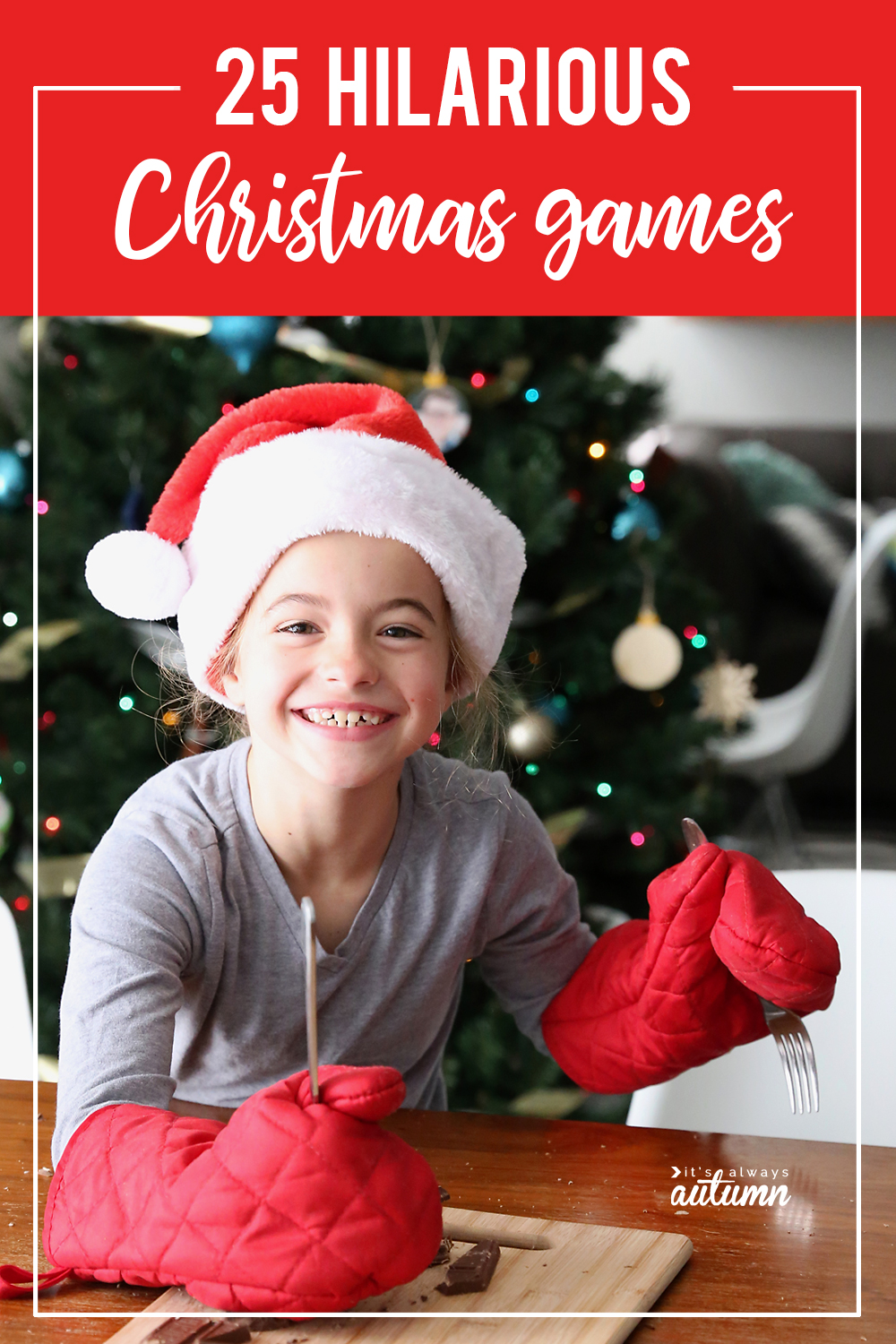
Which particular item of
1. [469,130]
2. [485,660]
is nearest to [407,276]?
[469,130]

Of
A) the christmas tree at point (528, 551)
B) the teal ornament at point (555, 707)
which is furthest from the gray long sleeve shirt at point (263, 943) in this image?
the teal ornament at point (555, 707)

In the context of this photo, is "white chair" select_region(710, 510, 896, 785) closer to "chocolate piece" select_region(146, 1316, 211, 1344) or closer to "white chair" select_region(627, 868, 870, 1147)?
"white chair" select_region(627, 868, 870, 1147)

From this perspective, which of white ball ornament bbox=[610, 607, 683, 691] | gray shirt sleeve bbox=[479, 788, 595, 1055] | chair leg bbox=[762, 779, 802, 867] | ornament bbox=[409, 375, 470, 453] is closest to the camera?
gray shirt sleeve bbox=[479, 788, 595, 1055]

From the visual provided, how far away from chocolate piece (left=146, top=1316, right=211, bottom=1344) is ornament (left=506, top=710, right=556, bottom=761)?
0.88m

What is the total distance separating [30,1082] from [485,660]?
385mm

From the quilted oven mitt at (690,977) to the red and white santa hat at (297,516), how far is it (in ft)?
0.62

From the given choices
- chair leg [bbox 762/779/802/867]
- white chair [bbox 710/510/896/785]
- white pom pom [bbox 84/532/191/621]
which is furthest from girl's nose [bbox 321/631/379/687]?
chair leg [bbox 762/779/802/867]

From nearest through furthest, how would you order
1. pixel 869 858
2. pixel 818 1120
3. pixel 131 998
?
pixel 131 998 < pixel 818 1120 < pixel 869 858

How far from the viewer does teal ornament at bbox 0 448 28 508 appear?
4.66 ft

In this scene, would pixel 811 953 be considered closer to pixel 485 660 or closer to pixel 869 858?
pixel 485 660

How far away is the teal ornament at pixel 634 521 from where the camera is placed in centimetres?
145

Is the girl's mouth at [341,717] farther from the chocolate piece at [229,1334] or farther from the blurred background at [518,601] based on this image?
the blurred background at [518,601]

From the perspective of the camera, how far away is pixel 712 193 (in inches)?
28.9

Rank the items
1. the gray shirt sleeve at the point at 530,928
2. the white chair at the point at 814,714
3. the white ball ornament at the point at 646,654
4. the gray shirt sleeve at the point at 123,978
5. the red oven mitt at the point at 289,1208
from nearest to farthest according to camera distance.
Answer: the red oven mitt at the point at 289,1208 → the gray shirt sleeve at the point at 123,978 → the gray shirt sleeve at the point at 530,928 → the white ball ornament at the point at 646,654 → the white chair at the point at 814,714
